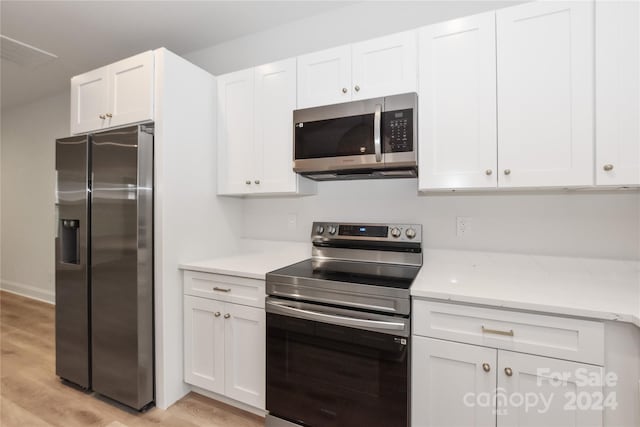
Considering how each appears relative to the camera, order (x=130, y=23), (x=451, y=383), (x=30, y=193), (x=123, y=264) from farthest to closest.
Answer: (x=30, y=193) → (x=130, y=23) → (x=123, y=264) → (x=451, y=383)

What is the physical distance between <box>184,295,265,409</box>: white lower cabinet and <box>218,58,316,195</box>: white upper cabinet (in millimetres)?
800

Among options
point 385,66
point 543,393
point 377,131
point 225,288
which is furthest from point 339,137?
point 543,393

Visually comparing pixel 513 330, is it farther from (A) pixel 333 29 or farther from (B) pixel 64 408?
(B) pixel 64 408

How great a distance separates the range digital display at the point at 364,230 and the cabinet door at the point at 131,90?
1.39 meters

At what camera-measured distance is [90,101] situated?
2154 millimetres

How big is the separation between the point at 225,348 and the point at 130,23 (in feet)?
8.08

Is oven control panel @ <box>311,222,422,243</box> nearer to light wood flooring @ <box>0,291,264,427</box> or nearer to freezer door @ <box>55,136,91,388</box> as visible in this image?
light wood flooring @ <box>0,291,264,427</box>

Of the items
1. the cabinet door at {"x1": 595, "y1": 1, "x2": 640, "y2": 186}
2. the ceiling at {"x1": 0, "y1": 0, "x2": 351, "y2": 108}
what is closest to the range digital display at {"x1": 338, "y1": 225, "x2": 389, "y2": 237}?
the cabinet door at {"x1": 595, "y1": 1, "x2": 640, "y2": 186}

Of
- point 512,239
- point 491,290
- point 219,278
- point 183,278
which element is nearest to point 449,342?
point 491,290

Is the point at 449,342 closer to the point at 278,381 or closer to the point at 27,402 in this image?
the point at 278,381

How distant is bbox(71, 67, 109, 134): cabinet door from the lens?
2086mm

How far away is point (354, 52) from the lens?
179 centimetres

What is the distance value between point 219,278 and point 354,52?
5.12 feet

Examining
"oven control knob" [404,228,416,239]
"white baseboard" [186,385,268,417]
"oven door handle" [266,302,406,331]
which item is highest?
"oven control knob" [404,228,416,239]
